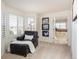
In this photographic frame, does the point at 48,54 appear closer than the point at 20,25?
Yes

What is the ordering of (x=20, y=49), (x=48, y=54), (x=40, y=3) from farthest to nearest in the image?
(x=40, y=3)
(x=48, y=54)
(x=20, y=49)

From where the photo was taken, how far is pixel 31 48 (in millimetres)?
5074

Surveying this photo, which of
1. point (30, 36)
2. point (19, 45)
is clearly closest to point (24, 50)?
point (19, 45)

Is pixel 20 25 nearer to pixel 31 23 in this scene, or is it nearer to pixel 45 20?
pixel 31 23

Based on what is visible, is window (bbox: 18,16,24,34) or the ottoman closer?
the ottoman

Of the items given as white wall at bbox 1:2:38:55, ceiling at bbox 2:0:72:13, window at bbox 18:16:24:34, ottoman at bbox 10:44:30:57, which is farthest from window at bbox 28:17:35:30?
ottoman at bbox 10:44:30:57

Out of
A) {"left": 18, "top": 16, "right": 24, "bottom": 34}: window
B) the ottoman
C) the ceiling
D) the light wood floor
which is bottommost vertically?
the light wood floor

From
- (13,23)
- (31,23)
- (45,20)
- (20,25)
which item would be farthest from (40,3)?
(31,23)

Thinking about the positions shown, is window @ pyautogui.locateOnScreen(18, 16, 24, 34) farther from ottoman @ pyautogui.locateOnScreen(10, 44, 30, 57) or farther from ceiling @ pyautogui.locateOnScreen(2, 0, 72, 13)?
ottoman @ pyautogui.locateOnScreen(10, 44, 30, 57)

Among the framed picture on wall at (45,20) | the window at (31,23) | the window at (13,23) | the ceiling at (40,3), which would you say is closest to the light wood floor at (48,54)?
the window at (13,23)

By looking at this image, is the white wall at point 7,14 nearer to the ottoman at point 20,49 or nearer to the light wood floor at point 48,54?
the ottoman at point 20,49

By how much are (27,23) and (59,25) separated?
6.55 metres

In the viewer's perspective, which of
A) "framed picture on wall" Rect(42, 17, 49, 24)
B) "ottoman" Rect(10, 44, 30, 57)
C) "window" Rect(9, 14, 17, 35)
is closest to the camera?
"ottoman" Rect(10, 44, 30, 57)

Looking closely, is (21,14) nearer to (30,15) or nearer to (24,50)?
(30,15)
